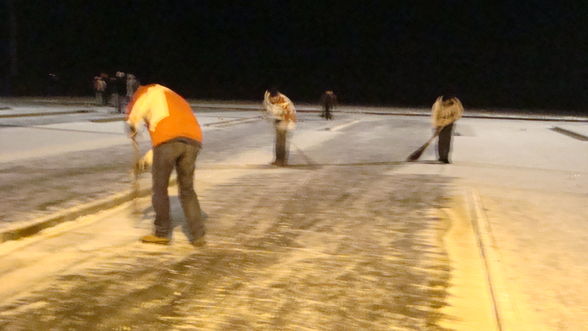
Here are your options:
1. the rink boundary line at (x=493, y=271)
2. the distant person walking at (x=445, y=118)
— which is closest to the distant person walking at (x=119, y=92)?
the distant person walking at (x=445, y=118)

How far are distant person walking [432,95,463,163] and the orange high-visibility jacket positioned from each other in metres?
7.93

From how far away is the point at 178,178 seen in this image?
618 centimetres

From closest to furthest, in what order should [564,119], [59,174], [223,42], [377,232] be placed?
[377,232]
[59,174]
[564,119]
[223,42]

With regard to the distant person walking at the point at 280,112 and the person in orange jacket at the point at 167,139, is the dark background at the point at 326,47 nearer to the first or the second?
the distant person walking at the point at 280,112

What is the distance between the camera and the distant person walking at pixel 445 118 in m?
13.1

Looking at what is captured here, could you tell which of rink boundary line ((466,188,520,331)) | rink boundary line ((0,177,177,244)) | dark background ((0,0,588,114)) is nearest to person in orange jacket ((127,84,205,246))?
rink boundary line ((0,177,177,244))

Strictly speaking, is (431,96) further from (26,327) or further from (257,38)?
(26,327)

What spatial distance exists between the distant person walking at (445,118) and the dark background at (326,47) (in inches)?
1434

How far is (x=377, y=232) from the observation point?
706 centimetres

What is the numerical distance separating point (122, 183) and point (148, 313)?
17.8ft

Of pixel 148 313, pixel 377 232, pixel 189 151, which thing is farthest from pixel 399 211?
pixel 148 313

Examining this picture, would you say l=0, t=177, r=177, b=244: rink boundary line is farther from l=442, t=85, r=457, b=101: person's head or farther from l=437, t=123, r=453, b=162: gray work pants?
l=442, t=85, r=457, b=101: person's head

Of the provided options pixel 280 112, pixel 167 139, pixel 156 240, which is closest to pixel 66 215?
pixel 156 240

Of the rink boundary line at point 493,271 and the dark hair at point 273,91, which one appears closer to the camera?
the rink boundary line at point 493,271
